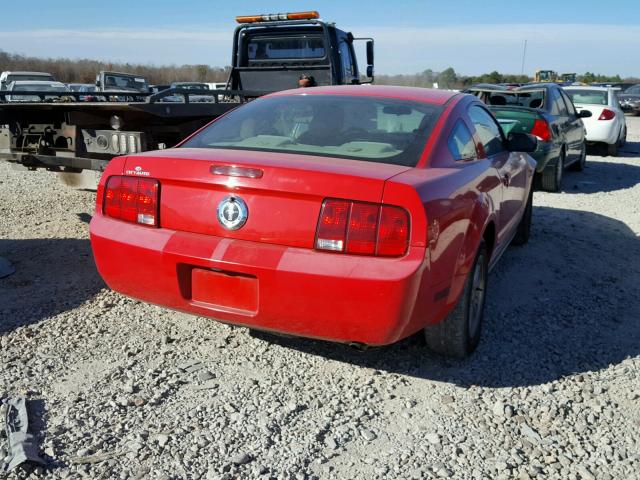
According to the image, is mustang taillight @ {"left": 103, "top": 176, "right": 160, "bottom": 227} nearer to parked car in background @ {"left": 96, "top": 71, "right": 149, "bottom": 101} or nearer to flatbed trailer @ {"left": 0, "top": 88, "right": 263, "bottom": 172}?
flatbed trailer @ {"left": 0, "top": 88, "right": 263, "bottom": 172}

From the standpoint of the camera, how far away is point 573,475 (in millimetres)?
2572

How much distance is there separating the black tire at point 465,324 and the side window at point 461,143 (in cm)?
52

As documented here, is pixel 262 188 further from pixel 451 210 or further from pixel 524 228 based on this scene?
pixel 524 228

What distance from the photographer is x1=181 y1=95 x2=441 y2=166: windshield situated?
10.8 ft

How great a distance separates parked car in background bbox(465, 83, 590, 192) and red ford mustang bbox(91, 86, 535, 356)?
5243mm

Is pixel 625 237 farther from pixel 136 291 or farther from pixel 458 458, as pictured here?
pixel 136 291

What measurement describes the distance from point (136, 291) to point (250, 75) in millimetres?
6474

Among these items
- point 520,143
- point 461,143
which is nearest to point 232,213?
point 461,143

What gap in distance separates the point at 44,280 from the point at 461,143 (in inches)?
125

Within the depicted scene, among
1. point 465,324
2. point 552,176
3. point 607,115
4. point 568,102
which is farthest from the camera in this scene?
point 607,115

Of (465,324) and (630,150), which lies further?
(630,150)

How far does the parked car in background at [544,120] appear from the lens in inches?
336

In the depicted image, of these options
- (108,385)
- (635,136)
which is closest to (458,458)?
(108,385)

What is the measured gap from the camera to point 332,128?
3.56 meters
